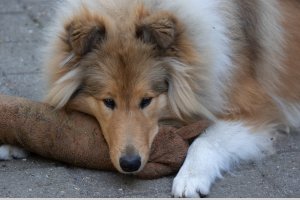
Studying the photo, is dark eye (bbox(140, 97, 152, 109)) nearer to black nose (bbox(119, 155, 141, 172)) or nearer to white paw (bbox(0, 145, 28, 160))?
black nose (bbox(119, 155, 141, 172))

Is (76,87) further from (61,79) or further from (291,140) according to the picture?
(291,140)

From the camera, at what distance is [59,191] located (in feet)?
12.0

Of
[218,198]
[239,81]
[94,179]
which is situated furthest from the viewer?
[239,81]

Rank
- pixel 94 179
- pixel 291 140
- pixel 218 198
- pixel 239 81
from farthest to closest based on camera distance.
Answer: pixel 291 140
pixel 239 81
pixel 94 179
pixel 218 198

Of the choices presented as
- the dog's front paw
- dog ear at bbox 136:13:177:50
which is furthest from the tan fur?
the dog's front paw

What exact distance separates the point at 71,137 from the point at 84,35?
23.0 inches

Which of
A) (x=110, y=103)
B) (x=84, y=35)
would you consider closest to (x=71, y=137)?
(x=110, y=103)

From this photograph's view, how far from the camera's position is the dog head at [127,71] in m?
3.67

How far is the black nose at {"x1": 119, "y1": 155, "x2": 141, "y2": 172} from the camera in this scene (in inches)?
139

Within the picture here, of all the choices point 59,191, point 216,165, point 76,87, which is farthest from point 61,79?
point 216,165

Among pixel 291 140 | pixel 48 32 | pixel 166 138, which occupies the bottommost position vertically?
pixel 291 140

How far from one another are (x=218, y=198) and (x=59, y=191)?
83 cm

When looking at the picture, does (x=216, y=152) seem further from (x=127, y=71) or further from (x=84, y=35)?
(x=84, y=35)

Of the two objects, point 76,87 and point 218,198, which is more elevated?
point 76,87
